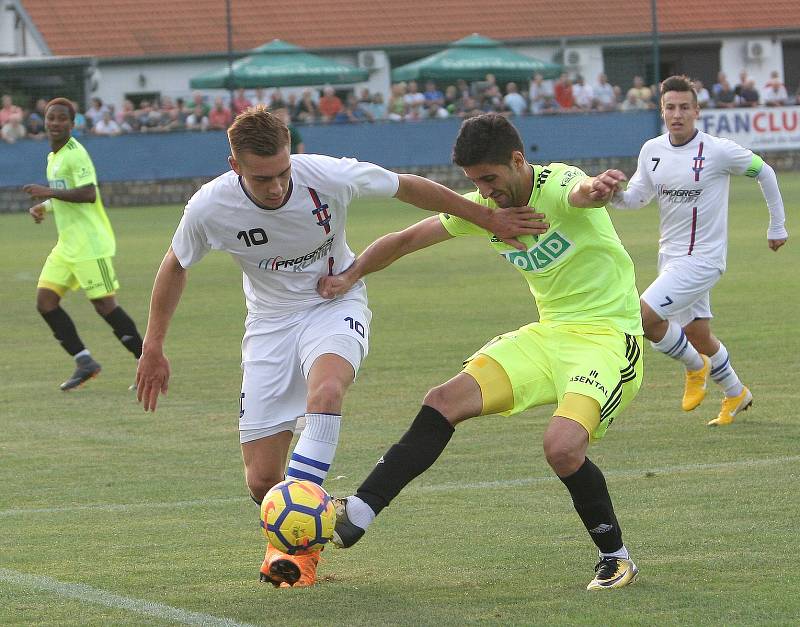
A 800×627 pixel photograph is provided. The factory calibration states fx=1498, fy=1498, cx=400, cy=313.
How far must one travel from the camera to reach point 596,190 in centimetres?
573

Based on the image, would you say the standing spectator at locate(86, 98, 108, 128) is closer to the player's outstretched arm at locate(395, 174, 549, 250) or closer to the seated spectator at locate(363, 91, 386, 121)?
the seated spectator at locate(363, 91, 386, 121)

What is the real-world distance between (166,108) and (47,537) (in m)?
27.6

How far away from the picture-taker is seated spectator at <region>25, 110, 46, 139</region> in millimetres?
31906

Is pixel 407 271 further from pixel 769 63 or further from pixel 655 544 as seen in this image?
pixel 769 63

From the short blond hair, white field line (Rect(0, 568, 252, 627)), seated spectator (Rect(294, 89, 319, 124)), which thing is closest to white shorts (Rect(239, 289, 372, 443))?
the short blond hair

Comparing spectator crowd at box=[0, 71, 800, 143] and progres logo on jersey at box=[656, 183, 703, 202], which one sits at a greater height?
progres logo on jersey at box=[656, 183, 703, 202]

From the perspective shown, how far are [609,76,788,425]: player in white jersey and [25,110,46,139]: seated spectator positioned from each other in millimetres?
23774

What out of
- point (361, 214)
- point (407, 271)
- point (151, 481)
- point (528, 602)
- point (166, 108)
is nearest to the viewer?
point (528, 602)

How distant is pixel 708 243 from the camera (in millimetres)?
10000

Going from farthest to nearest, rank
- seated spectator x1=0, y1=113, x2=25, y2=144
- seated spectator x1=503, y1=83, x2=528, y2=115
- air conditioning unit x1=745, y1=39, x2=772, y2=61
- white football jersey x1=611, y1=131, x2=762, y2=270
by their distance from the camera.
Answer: air conditioning unit x1=745, y1=39, x2=772, y2=61
seated spectator x1=503, y1=83, x2=528, y2=115
seated spectator x1=0, y1=113, x2=25, y2=144
white football jersey x1=611, y1=131, x2=762, y2=270

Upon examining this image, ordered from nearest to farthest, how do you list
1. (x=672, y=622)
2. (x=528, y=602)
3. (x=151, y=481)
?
(x=672, y=622)
(x=528, y=602)
(x=151, y=481)

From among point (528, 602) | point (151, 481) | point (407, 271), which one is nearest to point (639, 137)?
point (407, 271)

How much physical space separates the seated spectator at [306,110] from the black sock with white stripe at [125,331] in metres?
21.5

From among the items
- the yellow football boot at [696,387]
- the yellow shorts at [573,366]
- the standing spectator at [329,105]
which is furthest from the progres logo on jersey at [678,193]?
the standing spectator at [329,105]
